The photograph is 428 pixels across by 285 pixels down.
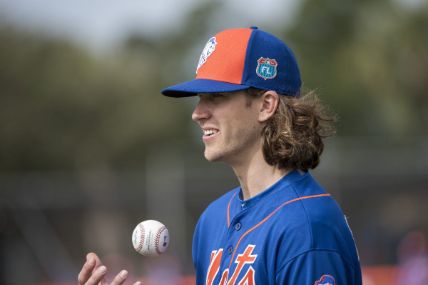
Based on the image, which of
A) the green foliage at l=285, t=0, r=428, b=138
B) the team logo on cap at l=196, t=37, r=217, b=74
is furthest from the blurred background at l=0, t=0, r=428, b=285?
the team logo on cap at l=196, t=37, r=217, b=74

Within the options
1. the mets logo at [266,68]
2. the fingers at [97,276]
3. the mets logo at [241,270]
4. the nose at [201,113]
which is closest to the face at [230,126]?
the nose at [201,113]

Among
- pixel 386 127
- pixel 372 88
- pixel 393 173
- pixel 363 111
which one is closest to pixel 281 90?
pixel 393 173

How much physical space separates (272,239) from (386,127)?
90.1 ft

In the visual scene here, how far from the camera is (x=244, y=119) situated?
3557mm

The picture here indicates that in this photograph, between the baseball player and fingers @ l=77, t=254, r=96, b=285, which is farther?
fingers @ l=77, t=254, r=96, b=285

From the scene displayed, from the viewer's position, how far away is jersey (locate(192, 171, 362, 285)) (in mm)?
3109

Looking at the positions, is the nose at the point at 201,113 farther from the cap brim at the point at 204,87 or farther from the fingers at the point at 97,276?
the fingers at the point at 97,276

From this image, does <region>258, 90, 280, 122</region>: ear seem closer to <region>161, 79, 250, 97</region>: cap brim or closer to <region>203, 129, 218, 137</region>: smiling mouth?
<region>161, 79, 250, 97</region>: cap brim

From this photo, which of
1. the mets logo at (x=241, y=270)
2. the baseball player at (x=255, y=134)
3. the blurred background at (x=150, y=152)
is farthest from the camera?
the blurred background at (x=150, y=152)

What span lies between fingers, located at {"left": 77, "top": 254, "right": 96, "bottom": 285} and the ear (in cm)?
104

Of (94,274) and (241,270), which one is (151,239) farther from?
(241,270)

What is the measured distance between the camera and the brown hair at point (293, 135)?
138 inches

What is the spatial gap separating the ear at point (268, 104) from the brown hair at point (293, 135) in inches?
1.0

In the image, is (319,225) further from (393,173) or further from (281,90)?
(393,173)
